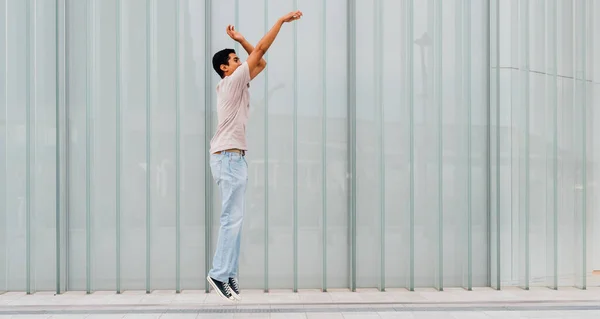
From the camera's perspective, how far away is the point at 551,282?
17.1 ft

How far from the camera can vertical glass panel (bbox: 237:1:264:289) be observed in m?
5.10

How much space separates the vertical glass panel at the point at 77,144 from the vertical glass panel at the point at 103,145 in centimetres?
7

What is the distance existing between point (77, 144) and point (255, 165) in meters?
1.33

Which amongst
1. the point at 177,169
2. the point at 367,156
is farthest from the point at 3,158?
the point at 367,156

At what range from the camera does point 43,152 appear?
198 inches

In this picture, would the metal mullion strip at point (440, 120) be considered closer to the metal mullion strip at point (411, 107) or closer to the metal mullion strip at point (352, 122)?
the metal mullion strip at point (411, 107)

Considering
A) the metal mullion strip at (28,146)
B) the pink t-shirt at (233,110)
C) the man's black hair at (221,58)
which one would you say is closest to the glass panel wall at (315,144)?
the metal mullion strip at (28,146)

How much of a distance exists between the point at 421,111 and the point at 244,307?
80.2 inches

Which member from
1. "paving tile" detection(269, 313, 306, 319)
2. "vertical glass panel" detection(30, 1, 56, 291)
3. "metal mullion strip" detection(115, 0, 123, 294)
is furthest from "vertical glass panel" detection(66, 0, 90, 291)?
"paving tile" detection(269, 313, 306, 319)

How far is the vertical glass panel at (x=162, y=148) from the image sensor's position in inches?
199

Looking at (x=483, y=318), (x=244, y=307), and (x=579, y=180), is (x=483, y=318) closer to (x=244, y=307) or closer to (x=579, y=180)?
(x=244, y=307)

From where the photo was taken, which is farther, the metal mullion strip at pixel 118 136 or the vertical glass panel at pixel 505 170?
the vertical glass panel at pixel 505 170

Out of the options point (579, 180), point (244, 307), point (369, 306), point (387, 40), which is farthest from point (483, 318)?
point (387, 40)

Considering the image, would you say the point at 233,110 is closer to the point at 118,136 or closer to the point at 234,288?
the point at 234,288
